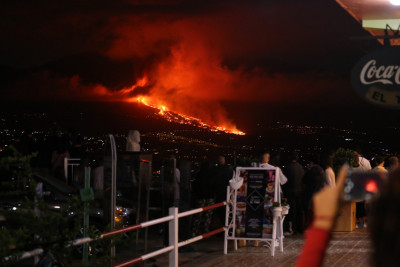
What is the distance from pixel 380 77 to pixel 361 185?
5.66 m

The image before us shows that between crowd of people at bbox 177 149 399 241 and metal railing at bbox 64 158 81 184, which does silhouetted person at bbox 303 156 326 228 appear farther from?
metal railing at bbox 64 158 81 184

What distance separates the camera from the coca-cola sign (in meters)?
7.21

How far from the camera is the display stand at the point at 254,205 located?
1297 centimetres

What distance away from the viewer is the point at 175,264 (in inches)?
392

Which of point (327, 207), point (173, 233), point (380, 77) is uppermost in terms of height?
point (380, 77)

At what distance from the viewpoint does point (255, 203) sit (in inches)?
518

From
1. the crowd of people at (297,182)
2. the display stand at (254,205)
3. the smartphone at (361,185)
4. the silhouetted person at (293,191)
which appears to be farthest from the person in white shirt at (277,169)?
the smartphone at (361,185)

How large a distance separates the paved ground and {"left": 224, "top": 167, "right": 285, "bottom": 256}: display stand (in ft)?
1.07

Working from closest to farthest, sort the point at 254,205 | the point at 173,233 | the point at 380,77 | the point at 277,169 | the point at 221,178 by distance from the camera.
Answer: the point at 380,77, the point at 173,233, the point at 277,169, the point at 254,205, the point at 221,178

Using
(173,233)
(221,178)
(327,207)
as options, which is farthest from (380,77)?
(221,178)

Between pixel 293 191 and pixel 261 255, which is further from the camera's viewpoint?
pixel 293 191

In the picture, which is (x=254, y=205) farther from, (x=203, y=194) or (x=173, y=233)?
(x=173, y=233)

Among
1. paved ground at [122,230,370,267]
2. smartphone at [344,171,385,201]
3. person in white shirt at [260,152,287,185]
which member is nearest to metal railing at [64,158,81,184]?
paved ground at [122,230,370,267]

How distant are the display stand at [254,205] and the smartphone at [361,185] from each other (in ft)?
36.5
